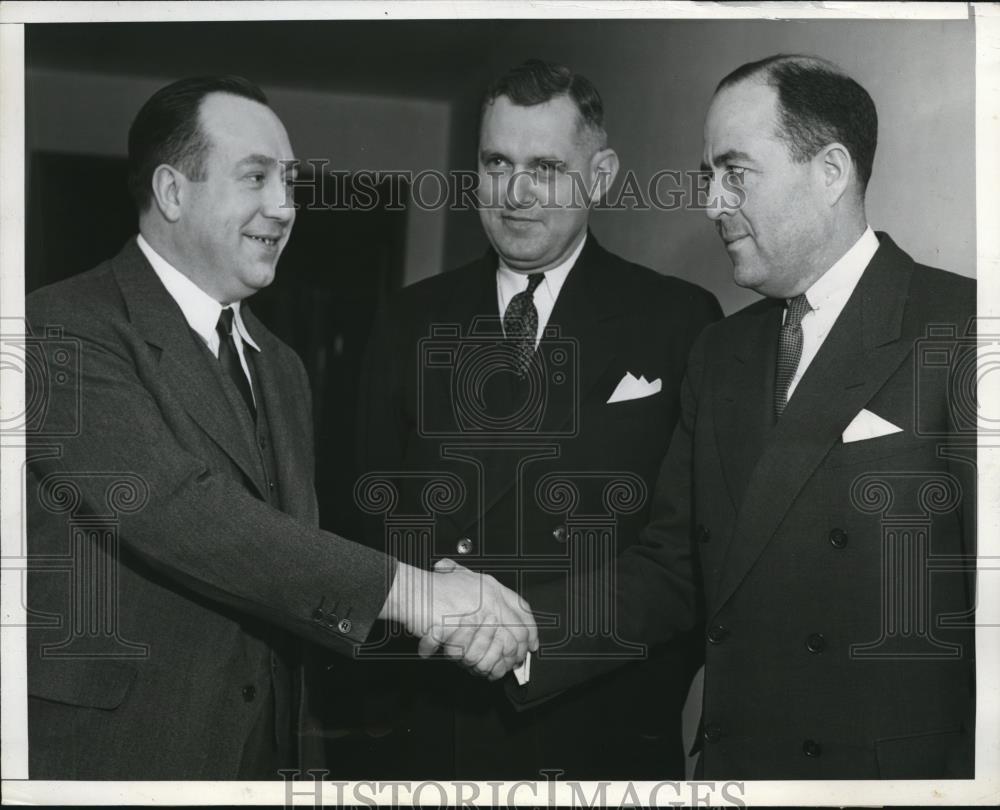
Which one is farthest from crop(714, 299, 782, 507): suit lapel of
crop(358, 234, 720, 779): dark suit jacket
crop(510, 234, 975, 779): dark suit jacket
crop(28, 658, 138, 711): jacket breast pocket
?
crop(28, 658, 138, 711): jacket breast pocket

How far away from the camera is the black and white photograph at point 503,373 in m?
2.58

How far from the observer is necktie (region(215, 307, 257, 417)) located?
8.60ft

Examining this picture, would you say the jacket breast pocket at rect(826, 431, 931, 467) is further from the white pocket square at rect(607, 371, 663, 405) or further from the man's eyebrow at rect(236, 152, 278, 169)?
the man's eyebrow at rect(236, 152, 278, 169)

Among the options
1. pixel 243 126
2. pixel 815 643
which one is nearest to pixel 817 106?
pixel 815 643

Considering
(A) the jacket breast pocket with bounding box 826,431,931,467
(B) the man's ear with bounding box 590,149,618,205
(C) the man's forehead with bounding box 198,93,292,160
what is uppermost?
(C) the man's forehead with bounding box 198,93,292,160

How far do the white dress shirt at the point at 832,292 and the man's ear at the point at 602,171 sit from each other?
53 centimetres

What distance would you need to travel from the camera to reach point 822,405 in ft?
8.31

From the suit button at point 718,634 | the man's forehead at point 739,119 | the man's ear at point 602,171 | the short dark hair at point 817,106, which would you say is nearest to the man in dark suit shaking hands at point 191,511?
the suit button at point 718,634

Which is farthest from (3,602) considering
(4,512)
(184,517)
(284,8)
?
(284,8)

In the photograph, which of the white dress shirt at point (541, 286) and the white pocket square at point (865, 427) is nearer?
the white pocket square at point (865, 427)

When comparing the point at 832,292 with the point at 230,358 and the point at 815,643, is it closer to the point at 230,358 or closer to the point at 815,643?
the point at 815,643

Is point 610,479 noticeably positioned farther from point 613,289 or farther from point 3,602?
point 3,602

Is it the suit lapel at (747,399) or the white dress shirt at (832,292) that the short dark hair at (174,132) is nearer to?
the suit lapel at (747,399)

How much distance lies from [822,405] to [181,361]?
4.75 ft
